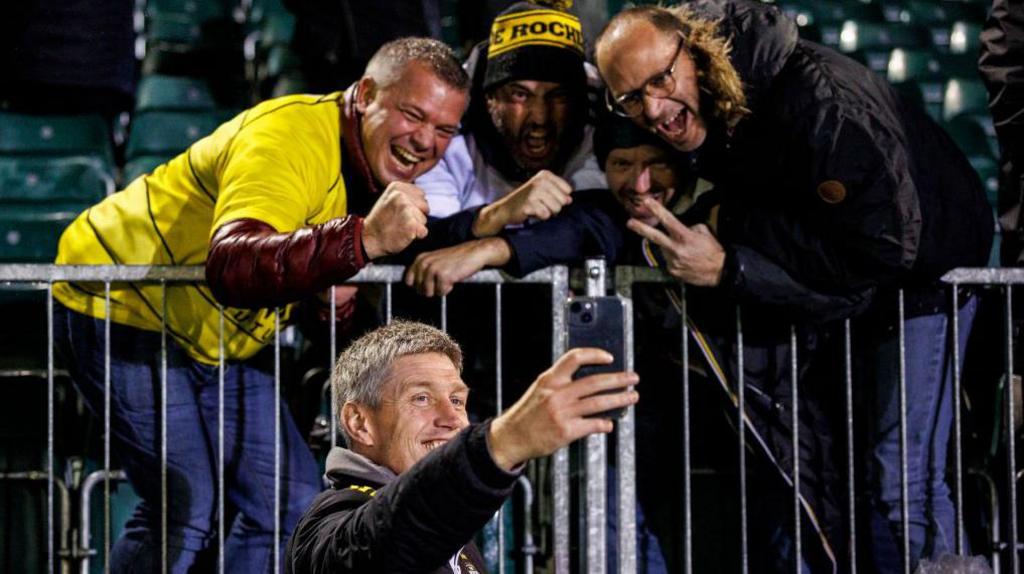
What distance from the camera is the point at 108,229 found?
3721mm

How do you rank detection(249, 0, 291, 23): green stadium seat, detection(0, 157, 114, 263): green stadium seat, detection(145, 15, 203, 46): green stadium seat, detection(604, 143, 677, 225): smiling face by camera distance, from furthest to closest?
detection(249, 0, 291, 23): green stadium seat → detection(145, 15, 203, 46): green stadium seat → detection(0, 157, 114, 263): green stadium seat → detection(604, 143, 677, 225): smiling face

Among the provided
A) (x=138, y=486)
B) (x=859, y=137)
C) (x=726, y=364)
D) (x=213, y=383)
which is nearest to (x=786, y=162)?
(x=859, y=137)

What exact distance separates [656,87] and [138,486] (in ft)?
6.00

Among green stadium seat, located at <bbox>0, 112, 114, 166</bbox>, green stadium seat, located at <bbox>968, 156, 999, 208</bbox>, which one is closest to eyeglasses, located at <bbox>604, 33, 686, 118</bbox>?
green stadium seat, located at <bbox>0, 112, 114, 166</bbox>

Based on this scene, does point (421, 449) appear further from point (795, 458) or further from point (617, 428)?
point (795, 458)

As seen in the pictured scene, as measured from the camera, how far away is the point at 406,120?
12.3 feet

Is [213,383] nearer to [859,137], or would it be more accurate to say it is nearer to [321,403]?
[321,403]

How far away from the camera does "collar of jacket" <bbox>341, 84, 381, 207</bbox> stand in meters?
3.75

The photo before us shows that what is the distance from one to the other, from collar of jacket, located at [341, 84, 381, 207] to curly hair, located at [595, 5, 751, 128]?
0.77m

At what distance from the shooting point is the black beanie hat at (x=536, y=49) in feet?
13.3

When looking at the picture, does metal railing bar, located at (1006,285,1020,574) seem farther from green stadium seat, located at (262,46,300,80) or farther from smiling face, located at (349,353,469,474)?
green stadium seat, located at (262,46,300,80)

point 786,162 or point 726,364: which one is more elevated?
point 786,162

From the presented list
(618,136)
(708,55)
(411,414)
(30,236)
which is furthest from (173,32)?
(411,414)

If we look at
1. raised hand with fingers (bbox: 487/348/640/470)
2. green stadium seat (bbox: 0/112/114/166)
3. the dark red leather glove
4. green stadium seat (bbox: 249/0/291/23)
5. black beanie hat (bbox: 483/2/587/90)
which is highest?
green stadium seat (bbox: 249/0/291/23)
